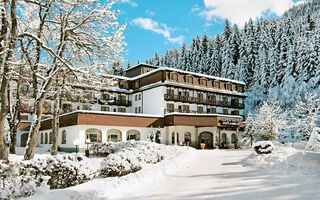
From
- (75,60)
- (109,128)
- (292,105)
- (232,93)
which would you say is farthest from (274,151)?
(292,105)

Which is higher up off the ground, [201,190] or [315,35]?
[315,35]

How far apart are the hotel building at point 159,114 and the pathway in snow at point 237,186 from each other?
14407 millimetres

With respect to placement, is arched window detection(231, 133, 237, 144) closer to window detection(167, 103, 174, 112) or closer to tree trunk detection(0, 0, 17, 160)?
window detection(167, 103, 174, 112)

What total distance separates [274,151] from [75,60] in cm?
1355

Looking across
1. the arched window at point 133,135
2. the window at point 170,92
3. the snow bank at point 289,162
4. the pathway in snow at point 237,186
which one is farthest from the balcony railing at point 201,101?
the pathway in snow at point 237,186

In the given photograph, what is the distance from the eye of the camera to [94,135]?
2898 cm

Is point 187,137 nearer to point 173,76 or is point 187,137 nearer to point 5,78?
point 173,76

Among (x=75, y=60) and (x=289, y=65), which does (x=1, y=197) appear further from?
(x=289, y=65)

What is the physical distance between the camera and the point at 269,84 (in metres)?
56.6

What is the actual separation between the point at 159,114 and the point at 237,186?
1087 inches

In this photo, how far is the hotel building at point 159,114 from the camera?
96.6ft

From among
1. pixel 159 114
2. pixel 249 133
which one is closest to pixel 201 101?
pixel 159 114

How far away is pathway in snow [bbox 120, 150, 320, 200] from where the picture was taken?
8352 millimetres

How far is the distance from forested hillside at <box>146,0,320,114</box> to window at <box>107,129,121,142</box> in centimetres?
3573
